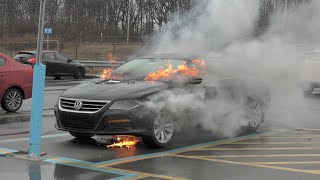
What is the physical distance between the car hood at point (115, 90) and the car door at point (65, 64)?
17.8 meters

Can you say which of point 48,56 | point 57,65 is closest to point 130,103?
point 57,65

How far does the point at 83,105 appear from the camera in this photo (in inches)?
313

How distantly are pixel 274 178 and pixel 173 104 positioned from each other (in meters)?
2.53

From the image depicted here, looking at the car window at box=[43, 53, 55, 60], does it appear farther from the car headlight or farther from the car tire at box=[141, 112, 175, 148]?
the car headlight

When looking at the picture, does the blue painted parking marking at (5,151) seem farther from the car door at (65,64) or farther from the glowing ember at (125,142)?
the car door at (65,64)

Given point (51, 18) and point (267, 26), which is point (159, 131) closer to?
point (267, 26)

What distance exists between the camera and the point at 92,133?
7.80 m

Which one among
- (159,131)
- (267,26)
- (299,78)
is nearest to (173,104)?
(159,131)

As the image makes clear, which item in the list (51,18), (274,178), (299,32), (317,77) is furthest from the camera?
(51,18)

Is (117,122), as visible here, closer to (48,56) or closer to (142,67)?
(142,67)

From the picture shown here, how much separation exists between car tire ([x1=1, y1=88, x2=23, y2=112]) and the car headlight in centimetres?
531

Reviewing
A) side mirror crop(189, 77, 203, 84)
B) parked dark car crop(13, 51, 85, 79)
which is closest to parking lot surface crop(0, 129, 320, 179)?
side mirror crop(189, 77, 203, 84)

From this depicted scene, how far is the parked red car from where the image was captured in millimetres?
12055

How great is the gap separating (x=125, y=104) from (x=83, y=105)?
69 centimetres
